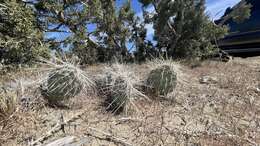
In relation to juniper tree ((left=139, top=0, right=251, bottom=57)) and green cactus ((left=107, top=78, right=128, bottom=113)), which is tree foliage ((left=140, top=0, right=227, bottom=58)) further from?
green cactus ((left=107, top=78, right=128, bottom=113))

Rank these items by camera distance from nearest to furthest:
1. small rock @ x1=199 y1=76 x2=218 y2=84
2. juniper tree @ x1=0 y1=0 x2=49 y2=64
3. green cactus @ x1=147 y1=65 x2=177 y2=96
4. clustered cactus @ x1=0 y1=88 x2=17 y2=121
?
clustered cactus @ x1=0 y1=88 x2=17 y2=121
green cactus @ x1=147 y1=65 x2=177 y2=96
small rock @ x1=199 y1=76 x2=218 y2=84
juniper tree @ x1=0 y1=0 x2=49 y2=64

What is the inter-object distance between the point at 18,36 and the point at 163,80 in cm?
370

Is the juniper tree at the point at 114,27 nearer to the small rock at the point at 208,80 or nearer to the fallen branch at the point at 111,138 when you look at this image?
the small rock at the point at 208,80

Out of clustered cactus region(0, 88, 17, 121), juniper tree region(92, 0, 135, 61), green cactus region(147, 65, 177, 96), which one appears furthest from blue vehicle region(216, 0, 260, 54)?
clustered cactus region(0, 88, 17, 121)

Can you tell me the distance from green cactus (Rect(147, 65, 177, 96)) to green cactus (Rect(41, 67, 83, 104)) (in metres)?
1.10

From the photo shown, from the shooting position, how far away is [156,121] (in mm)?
4914

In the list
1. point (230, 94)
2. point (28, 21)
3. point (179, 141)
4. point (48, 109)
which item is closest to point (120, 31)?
point (28, 21)

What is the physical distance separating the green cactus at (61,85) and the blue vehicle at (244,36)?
17.5 ft

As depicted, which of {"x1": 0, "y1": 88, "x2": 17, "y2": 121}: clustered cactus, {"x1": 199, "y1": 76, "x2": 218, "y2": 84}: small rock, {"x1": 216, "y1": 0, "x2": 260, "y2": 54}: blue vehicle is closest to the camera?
{"x1": 0, "y1": 88, "x2": 17, "y2": 121}: clustered cactus

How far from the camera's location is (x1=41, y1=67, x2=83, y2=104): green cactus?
16.5ft

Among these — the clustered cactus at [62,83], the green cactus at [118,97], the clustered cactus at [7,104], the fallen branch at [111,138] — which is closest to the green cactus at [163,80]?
the green cactus at [118,97]

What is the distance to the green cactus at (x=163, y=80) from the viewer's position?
5.59 metres

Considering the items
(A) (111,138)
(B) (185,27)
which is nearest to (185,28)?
(B) (185,27)

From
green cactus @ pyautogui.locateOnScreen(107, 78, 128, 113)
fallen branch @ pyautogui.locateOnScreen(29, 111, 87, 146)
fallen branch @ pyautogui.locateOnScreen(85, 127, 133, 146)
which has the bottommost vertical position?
fallen branch @ pyautogui.locateOnScreen(85, 127, 133, 146)
